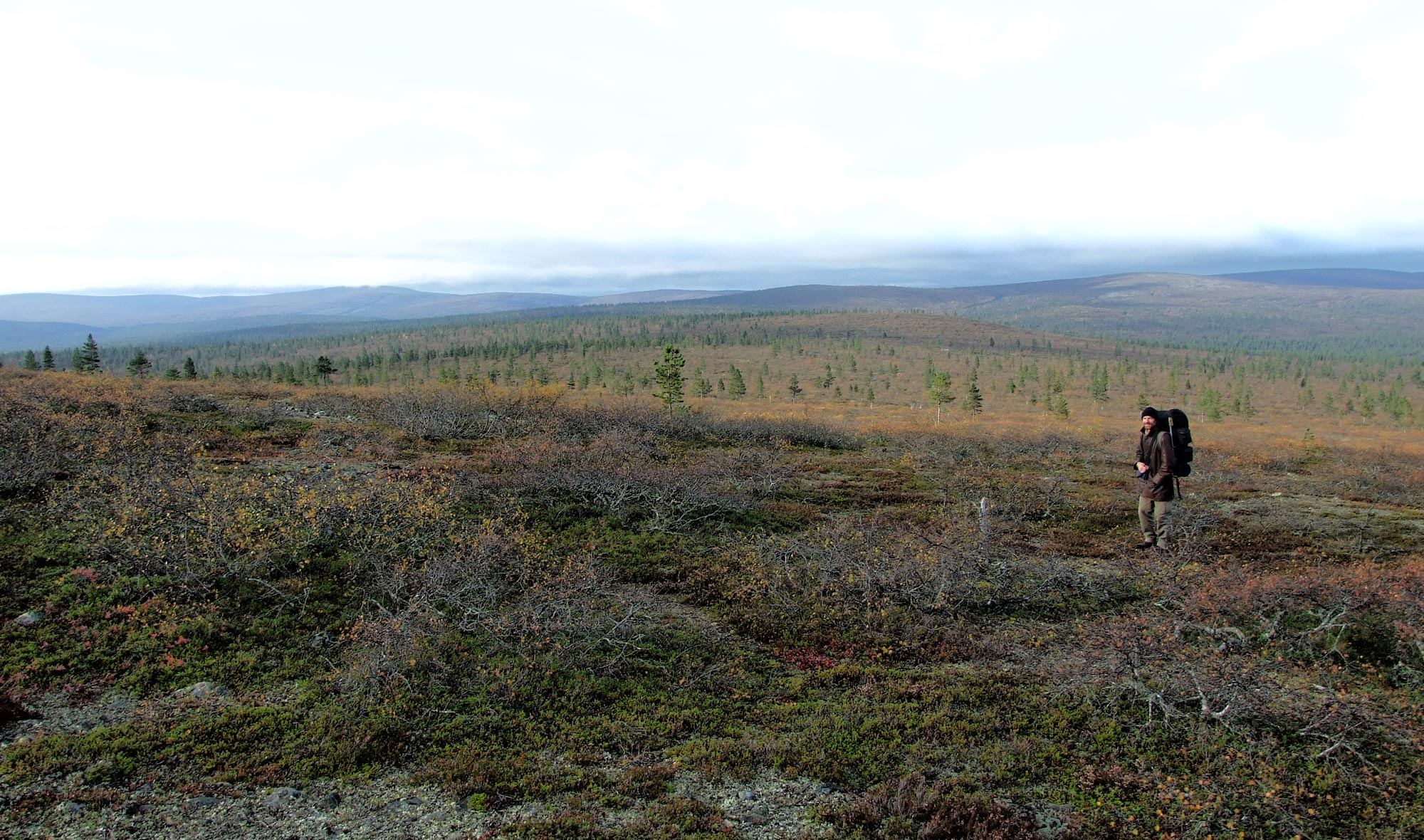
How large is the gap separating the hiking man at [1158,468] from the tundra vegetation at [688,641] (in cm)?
68

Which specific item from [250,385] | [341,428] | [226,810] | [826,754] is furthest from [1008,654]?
[250,385]

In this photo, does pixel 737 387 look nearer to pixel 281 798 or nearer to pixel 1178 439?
pixel 1178 439

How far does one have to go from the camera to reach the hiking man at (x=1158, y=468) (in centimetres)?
1279

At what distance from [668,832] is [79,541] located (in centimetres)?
1245

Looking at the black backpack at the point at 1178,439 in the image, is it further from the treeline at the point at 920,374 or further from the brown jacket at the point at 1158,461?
the treeline at the point at 920,374

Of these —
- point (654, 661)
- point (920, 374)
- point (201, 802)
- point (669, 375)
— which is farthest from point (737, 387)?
point (201, 802)

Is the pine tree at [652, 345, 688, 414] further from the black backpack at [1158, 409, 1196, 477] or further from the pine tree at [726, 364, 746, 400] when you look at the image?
the black backpack at [1158, 409, 1196, 477]

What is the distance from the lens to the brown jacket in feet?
41.9

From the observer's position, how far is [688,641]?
35.0 feet

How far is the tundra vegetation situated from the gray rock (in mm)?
295

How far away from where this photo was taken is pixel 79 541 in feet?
39.7

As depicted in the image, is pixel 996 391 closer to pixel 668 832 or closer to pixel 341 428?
pixel 341 428

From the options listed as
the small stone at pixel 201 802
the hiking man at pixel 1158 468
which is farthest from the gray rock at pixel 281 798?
the hiking man at pixel 1158 468

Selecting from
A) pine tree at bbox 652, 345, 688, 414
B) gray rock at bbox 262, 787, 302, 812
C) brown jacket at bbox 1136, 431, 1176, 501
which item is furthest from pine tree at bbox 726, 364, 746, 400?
gray rock at bbox 262, 787, 302, 812
